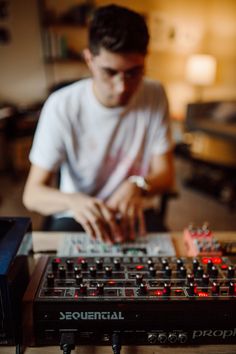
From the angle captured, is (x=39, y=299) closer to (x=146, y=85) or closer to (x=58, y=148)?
(x=58, y=148)

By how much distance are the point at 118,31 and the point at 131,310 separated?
0.78 metres

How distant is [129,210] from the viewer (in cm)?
97

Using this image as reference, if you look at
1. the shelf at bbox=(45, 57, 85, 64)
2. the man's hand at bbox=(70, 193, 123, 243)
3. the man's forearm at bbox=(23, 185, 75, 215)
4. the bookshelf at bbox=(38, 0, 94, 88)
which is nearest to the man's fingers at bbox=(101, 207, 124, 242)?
the man's hand at bbox=(70, 193, 123, 243)

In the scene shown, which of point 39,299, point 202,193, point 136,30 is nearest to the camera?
point 39,299

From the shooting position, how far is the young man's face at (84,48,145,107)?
3.37ft

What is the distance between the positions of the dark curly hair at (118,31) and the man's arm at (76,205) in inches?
17.9

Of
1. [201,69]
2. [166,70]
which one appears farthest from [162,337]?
[166,70]

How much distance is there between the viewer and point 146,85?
1.38 metres

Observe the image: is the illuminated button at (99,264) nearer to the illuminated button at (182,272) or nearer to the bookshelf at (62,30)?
the illuminated button at (182,272)

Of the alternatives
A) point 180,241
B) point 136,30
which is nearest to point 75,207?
point 180,241

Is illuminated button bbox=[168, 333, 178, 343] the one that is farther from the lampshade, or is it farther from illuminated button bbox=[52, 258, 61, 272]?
the lampshade

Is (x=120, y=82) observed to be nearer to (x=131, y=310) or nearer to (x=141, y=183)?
(x=141, y=183)

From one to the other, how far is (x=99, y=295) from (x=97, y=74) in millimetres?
734

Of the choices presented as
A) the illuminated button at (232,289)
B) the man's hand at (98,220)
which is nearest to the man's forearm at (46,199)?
the man's hand at (98,220)
